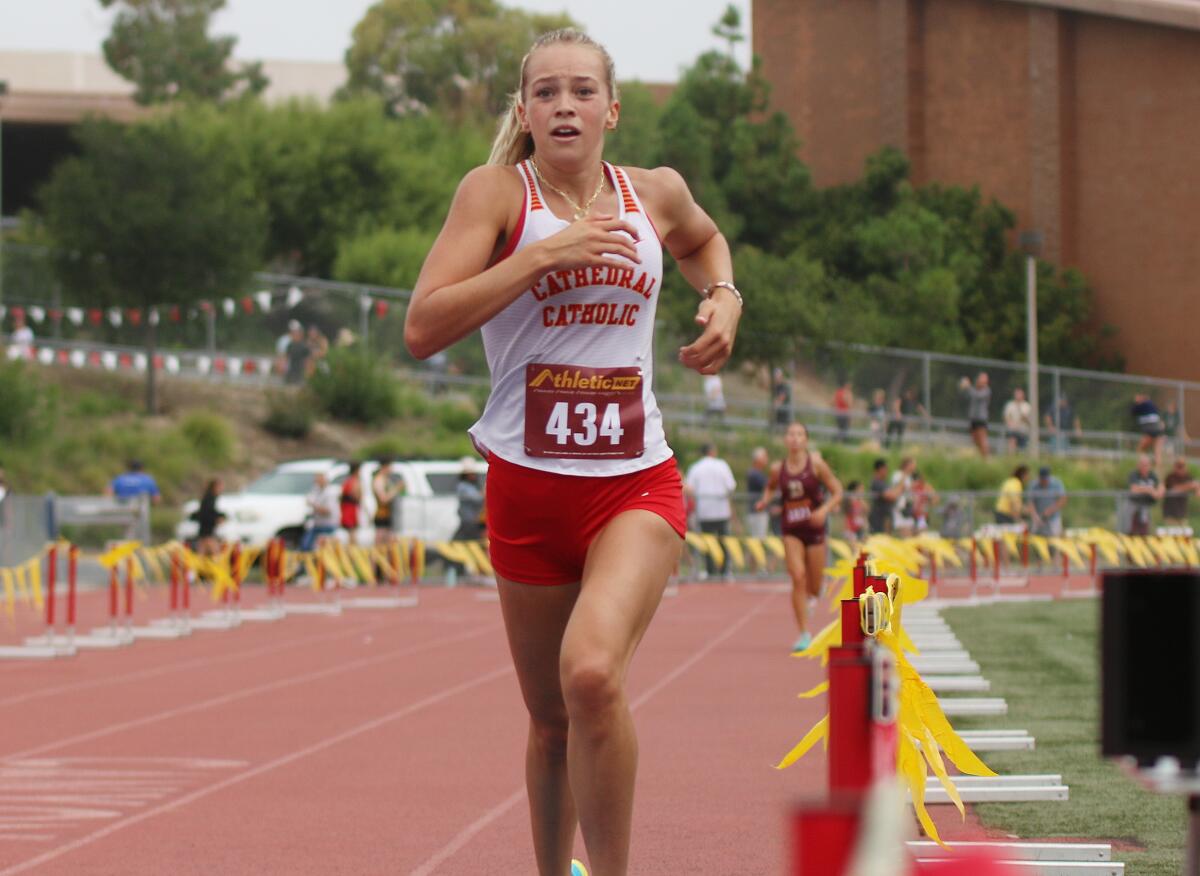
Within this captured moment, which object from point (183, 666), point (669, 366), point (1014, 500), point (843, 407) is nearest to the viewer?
point (183, 666)

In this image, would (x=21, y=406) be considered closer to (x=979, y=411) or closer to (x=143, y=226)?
(x=143, y=226)

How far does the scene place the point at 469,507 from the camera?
28.7 meters

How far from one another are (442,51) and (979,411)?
40988mm

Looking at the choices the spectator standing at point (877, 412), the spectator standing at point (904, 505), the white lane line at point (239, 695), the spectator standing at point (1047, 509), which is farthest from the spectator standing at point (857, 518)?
the spectator standing at point (877, 412)

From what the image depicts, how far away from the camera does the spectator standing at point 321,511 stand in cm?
2805

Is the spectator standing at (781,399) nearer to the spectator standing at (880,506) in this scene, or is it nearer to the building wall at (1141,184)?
the spectator standing at (880,506)

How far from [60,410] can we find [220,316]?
397 centimetres

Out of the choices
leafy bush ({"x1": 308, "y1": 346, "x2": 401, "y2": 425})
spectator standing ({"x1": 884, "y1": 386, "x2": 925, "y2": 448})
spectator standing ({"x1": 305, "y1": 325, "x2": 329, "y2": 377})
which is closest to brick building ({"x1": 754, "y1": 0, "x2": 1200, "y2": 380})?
spectator standing ({"x1": 884, "y1": 386, "x2": 925, "y2": 448})

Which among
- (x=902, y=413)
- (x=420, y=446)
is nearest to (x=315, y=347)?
(x=420, y=446)

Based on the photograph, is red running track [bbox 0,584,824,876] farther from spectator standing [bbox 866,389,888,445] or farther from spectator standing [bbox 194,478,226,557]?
spectator standing [bbox 866,389,888,445]

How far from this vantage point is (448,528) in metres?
30.5

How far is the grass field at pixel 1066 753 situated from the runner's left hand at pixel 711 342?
41.7 inches

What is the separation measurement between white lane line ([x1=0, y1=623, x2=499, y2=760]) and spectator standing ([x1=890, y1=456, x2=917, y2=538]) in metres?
9.85

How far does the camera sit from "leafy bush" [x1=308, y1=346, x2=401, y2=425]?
40.1m
